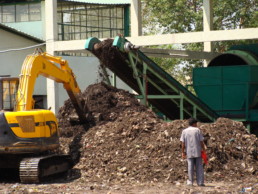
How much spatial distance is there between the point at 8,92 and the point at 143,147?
3612mm

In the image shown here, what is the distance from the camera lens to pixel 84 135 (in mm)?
17125

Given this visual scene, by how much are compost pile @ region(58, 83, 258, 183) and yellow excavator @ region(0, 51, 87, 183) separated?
2.64ft

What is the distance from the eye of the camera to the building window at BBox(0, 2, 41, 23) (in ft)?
128

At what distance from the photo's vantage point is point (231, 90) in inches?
834

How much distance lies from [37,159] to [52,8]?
11153 millimetres

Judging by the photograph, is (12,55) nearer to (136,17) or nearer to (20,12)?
(20,12)

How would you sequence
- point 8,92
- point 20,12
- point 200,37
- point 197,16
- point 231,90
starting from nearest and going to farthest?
point 8,92 < point 231,90 < point 200,37 < point 197,16 < point 20,12

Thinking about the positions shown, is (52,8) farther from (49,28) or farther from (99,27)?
(99,27)

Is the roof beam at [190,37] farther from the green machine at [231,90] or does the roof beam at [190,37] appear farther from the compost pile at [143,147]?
the compost pile at [143,147]

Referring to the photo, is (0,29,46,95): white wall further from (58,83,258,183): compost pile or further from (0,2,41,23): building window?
(58,83,258,183): compost pile

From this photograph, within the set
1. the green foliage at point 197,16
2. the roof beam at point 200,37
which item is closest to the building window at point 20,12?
the green foliage at point 197,16

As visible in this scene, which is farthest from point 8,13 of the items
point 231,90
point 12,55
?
point 231,90

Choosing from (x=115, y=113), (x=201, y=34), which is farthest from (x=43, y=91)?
(x=115, y=113)

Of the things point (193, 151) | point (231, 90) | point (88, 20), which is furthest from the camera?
point (88, 20)
